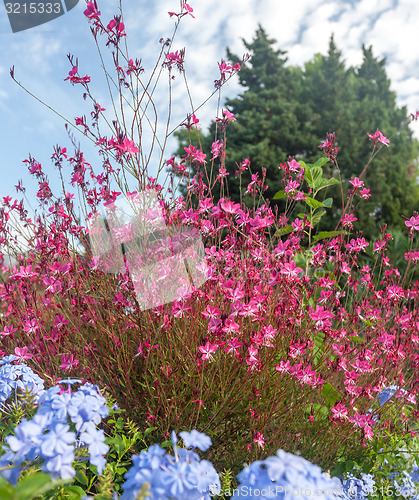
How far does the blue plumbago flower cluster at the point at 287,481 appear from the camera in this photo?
89 cm

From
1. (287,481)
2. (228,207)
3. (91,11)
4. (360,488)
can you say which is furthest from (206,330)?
(91,11)

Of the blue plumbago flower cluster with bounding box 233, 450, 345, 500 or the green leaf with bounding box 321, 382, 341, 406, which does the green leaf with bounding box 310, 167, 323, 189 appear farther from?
the blue plumbago flower cluster with bounding box 233, 450, 345, 500

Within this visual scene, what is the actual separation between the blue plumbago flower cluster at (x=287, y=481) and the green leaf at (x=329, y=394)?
161 centimetres

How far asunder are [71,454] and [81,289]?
1850 millimetres

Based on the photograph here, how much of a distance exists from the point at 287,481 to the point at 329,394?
177 cm

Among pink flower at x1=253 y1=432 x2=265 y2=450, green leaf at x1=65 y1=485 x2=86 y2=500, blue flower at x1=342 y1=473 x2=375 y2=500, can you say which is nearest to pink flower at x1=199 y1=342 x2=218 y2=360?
pink flower at x1=253 y1=432 x2=265 y2=450

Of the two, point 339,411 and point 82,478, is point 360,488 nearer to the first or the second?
point 339,411

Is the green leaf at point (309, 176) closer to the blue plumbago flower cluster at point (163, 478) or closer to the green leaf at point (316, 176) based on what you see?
the green leaf at point (316, 176)

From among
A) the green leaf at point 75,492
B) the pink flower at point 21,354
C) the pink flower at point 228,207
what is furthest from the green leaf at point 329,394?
the pink flower at point 21,354

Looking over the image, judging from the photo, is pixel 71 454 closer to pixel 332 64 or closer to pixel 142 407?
pixel 142 407

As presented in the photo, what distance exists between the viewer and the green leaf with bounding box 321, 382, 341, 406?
2486mm

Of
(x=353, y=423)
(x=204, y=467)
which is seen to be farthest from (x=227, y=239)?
(x=204, y=467)

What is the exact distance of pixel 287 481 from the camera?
899mm

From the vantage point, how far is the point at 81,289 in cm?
279
